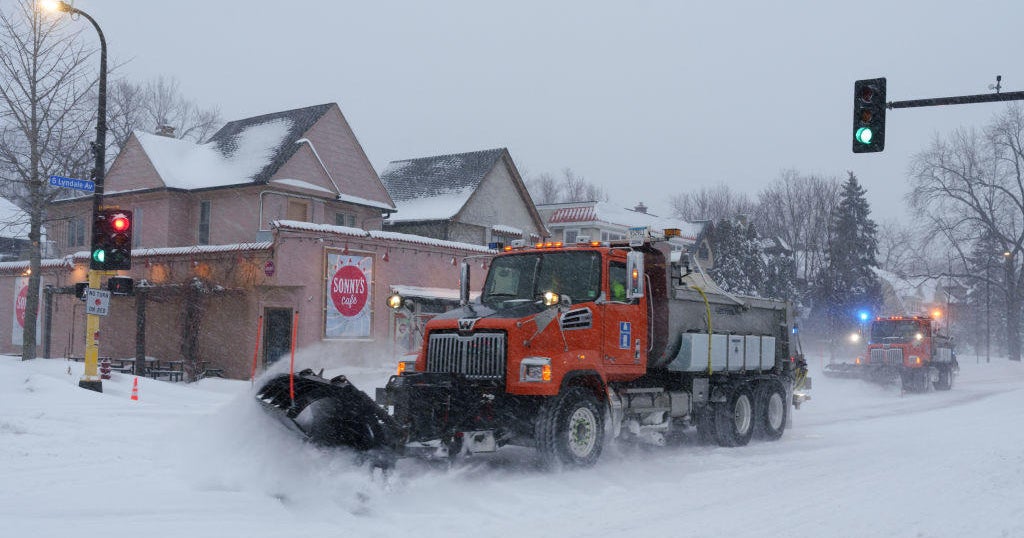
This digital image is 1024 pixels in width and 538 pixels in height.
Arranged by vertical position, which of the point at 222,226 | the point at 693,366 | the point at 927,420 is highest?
the point at 222,226

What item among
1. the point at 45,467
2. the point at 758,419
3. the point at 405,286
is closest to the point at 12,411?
the point at 45,467

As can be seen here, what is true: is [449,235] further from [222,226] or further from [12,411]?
[12,411]

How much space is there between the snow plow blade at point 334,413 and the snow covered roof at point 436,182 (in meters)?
28.3

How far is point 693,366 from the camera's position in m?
13.0

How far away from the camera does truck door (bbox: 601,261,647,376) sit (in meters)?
11.5

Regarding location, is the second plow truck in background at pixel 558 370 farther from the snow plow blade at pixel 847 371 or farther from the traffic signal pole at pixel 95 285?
the snow plow blade at pixel 847 371

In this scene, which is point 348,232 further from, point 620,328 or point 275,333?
point 620,328

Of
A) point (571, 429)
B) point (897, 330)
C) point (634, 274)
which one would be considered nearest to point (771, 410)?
point (634, 274)

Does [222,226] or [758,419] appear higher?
[222,226]

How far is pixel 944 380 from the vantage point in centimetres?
3225

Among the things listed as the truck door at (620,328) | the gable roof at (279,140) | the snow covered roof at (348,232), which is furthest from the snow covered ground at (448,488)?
the gable roof at (279,140)

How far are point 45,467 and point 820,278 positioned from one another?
197ft

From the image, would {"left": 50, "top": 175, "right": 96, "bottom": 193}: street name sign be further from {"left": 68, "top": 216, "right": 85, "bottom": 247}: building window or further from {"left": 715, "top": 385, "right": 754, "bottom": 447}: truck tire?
{"left": 68, "top": 216, "right": 85, "bottom": 247}: building window

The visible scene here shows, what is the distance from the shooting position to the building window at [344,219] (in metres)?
34.9
